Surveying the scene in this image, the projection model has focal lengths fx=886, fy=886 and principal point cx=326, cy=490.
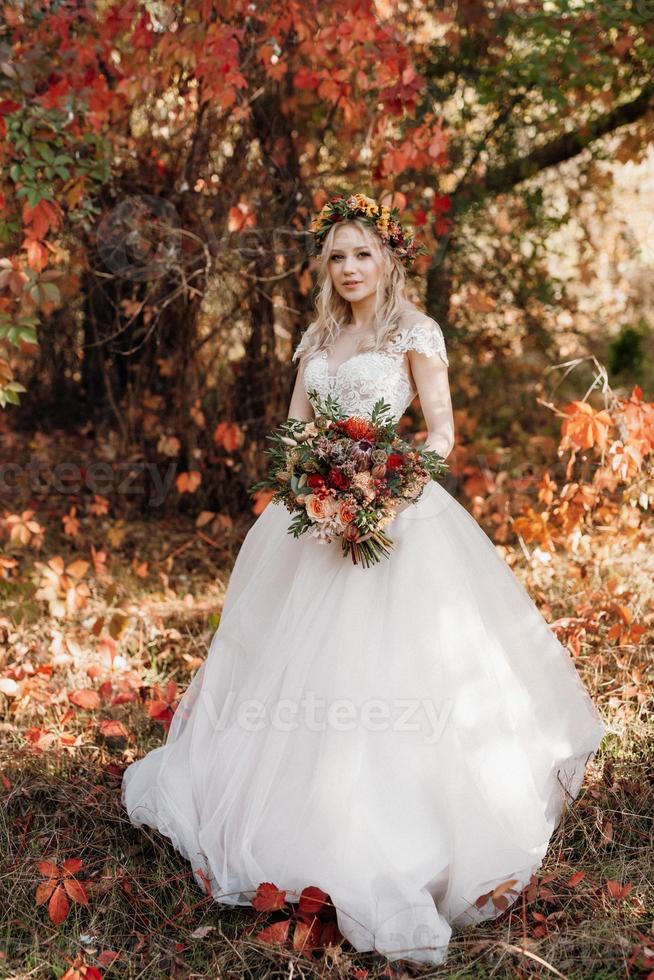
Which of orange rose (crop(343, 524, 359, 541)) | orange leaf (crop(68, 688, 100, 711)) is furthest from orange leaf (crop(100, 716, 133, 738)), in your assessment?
orange rose (crop(343, 524, 359, 541))

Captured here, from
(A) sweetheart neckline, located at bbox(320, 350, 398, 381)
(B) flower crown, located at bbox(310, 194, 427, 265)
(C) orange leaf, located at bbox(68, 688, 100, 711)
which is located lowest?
(C) orange leaf, located at bbox(68, 688, 100, 711)

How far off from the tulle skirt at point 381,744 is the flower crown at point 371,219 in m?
0.96

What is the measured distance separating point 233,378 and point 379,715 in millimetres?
3710

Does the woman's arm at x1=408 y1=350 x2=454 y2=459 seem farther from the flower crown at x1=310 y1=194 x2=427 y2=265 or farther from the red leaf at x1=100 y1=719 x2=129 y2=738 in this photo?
the red leaf at x1=100 y1=719 x2=129 y2=738

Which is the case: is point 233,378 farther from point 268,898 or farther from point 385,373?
point 268,898

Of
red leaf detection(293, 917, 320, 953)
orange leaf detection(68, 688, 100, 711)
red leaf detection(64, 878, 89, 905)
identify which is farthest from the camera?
orange leaf detection(68, 688, 100, 711)

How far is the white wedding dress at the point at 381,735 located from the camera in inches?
99.9

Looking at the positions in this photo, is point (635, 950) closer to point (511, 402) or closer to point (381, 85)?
point (381, 85)

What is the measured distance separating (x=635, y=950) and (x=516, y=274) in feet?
18.0

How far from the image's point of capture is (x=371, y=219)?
320 centimetres

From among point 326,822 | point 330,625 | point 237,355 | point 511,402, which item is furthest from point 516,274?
point 326,822

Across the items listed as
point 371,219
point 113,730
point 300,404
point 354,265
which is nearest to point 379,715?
point 300,404

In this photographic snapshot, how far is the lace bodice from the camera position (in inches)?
124

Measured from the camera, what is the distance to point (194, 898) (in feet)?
9.06
